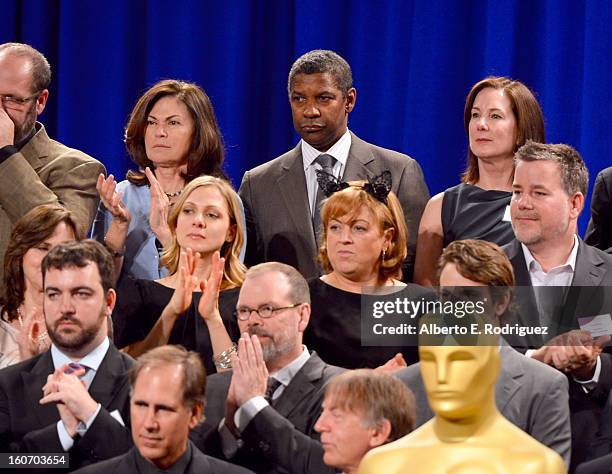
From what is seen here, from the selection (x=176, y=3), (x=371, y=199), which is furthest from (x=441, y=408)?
(x=176, y=3)

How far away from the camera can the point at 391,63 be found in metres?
5.30

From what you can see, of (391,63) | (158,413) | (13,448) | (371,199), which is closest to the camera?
(158,413)

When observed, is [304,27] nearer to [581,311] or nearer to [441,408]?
[581,311]

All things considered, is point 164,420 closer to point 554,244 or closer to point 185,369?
point 185,369

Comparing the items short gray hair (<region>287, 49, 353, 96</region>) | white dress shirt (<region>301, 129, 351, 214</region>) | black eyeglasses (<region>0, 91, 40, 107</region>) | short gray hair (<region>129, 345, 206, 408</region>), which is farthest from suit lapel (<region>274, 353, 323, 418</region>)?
black eyeglasses (<region>0, 91, 40, 107</region>)

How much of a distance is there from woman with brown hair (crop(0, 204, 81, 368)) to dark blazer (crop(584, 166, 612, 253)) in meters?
1.55

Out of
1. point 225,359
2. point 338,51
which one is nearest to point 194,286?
point 225,359

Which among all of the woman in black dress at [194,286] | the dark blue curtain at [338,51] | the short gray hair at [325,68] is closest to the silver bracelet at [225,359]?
the woman in black dress at [194,286]

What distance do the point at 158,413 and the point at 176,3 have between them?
299 cm

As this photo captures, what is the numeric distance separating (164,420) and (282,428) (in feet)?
0.98

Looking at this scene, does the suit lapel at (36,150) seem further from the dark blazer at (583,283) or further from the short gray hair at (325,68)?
the dark blazer at (583,283)

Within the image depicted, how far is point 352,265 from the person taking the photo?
358 cm

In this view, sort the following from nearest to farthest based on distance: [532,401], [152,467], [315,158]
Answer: [152,467] < [532,401] < [315,158]

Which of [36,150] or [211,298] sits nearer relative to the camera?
[211,298]
